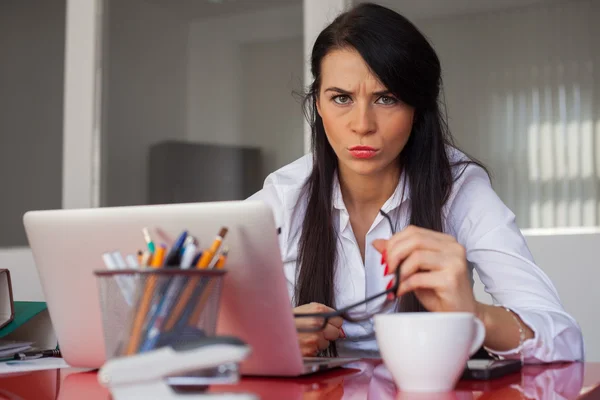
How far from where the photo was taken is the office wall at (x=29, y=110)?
3307 mm

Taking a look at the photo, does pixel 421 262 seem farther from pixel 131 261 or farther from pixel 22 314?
pixel 22 314

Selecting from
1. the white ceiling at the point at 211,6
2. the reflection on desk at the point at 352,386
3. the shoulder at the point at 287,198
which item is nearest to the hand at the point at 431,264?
the reflection on desk at the point at 352,386

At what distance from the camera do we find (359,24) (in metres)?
1.56

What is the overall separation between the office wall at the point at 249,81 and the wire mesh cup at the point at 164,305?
220 cm

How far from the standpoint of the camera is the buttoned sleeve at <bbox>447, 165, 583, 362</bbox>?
1.17 meters

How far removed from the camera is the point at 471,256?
143 centimetres

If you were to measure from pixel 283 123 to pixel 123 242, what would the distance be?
2.11 metres

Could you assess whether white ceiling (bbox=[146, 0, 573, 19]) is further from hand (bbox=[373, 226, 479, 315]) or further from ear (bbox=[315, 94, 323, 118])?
hand (bbox=[373, 226, 479, 315])

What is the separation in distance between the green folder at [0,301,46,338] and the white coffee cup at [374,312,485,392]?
2.67ft

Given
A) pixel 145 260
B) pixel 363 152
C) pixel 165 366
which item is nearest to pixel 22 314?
pixel 363 152

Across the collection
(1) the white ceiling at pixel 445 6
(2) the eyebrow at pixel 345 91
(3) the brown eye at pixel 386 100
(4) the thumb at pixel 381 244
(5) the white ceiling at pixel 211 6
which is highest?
(5) the white ceiling at pixel 211 6

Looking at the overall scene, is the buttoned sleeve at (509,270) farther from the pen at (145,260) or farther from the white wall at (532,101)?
the white wall at (532,101)

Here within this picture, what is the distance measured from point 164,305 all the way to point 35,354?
82 centimetres

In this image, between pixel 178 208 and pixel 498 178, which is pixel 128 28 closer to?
pixel 498 178
